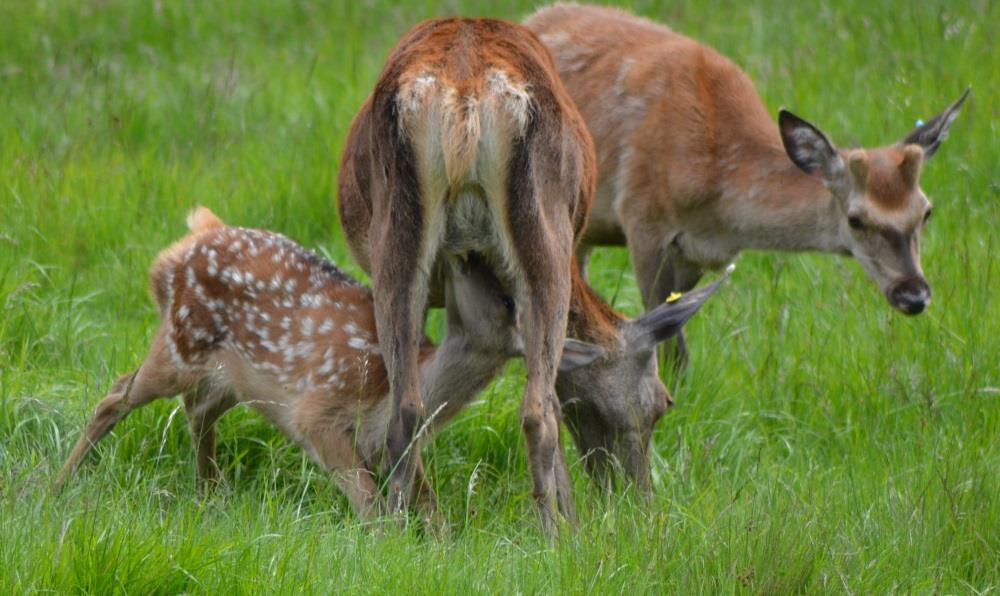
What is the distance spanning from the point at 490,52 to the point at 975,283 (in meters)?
3.42

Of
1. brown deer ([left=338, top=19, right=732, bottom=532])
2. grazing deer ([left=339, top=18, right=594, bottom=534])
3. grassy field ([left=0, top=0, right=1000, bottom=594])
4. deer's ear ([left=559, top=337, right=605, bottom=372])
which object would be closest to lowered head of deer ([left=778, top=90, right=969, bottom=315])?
grassy field ([left=0, top=0, right=1000, bottom=594])

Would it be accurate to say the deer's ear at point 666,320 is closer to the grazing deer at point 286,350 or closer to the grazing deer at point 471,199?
the grazing deer at point 286,350

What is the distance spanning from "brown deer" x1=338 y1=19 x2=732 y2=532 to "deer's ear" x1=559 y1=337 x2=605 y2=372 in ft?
0.04

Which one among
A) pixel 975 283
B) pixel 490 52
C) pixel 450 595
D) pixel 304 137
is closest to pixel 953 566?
pixel 450 595

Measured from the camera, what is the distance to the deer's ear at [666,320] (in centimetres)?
612

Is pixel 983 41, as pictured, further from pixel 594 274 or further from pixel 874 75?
pixel 594 274

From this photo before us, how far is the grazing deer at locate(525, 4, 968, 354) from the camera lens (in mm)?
7238

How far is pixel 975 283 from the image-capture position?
7.79 m

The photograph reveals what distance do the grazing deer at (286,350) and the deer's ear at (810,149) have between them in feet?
7.28

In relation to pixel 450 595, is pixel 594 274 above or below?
below

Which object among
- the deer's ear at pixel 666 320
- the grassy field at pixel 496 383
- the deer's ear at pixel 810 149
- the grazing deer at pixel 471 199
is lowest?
the grassy field at pixel 496 383

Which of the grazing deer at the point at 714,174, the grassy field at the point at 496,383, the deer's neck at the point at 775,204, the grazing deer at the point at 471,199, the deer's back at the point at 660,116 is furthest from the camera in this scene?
the deer's back at the point at 660,116

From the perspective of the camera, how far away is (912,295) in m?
6.98

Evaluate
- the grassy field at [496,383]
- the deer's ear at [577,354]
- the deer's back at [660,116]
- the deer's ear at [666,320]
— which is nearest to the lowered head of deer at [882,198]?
the grassy field at [496,383]
